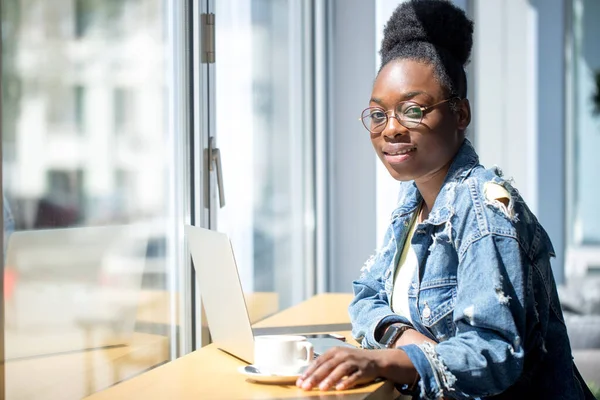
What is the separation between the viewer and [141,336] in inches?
80.5

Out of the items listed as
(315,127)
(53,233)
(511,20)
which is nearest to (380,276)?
(53,233)

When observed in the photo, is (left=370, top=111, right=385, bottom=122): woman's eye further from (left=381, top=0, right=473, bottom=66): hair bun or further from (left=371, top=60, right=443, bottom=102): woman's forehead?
(left=381, top=0, right=473, bottom=66): hair bun

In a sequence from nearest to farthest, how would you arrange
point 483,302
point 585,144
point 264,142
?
point 483,302 < point 264,142 < point 585,144

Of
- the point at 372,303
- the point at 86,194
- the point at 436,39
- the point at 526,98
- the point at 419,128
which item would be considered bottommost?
the point at 372,303

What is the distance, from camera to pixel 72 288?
1.74m

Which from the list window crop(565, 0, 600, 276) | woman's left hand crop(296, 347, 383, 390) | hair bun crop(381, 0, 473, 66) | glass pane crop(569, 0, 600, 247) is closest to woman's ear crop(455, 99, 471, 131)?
hair bun crop(381, 0, 473, 66)

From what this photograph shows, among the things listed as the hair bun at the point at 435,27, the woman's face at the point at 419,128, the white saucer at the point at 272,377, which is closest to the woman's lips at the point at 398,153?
the woman's face at the point at 419,128

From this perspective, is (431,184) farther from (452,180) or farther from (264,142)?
(264,142)

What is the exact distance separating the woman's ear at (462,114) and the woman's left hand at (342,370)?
0.53m

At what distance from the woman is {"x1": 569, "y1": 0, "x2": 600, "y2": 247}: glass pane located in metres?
6.56

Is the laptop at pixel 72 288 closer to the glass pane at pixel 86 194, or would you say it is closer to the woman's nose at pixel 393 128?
the glass pane at pixel 86 194

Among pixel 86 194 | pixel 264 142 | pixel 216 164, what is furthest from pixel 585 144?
pixel 86 194

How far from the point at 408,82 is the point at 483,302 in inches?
19.9

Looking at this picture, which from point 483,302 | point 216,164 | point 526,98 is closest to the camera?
point 483,302
